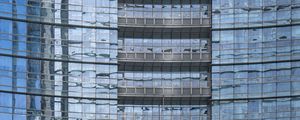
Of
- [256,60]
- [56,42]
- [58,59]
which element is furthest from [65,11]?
[256,60]

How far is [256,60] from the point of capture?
206 feet

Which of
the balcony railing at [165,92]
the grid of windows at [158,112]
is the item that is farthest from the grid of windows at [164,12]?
the grid of windows at [158,112]

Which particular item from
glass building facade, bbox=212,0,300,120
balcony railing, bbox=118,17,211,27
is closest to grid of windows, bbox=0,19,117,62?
balcony railing, bbox=118,17,211,27

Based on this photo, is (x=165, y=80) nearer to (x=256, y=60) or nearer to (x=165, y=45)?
(x=165, y=45)

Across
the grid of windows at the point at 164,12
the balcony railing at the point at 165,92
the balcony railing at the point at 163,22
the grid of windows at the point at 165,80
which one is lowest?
the balcony railing at the point at 165,92

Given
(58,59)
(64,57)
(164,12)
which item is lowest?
(58,59)

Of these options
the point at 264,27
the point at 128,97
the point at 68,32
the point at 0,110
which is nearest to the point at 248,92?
the point at 264,27

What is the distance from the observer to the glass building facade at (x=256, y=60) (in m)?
62.0

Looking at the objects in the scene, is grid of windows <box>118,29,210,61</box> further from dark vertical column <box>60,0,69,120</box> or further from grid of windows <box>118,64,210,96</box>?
dark vertical column <box>60,0,69,120</box>

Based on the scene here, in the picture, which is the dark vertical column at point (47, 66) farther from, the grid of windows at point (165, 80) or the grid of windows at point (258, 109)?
the grid of windows at point (258, 109)

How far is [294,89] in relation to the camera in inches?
2435

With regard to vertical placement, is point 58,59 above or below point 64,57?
below

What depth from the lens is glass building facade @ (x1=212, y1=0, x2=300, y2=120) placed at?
62000 millimetres

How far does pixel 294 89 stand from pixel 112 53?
14.0m
